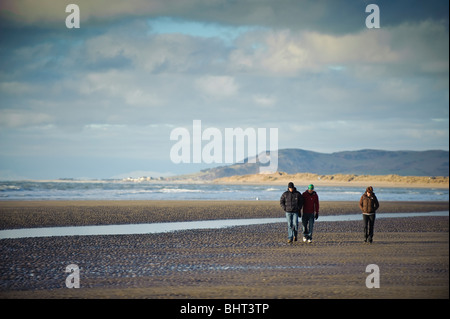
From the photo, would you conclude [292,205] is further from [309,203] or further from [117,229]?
[117,229]

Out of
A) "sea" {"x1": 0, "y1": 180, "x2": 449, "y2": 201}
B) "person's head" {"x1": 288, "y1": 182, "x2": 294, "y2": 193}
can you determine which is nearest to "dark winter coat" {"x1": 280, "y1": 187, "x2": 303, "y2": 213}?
"person's head" {"x1": 288, "y1": 182, "x2": 294, "y2": 193}

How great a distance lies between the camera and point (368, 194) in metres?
18.9

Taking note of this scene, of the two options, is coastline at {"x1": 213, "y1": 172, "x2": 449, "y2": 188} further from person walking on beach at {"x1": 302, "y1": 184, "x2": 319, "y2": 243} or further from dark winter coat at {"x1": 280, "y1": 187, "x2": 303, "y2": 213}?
dark winter coat at {"x1": 280, "y1": 187, "x2": 303, "y2": 213}

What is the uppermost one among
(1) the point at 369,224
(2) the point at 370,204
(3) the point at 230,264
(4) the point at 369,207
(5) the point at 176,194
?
(2) the point at 370,204

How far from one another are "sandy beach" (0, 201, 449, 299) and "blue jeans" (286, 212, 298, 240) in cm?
41

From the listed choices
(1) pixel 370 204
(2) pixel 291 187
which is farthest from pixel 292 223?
(1) pixel 370 204

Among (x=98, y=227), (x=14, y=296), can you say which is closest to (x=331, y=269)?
(x=14, y=296)

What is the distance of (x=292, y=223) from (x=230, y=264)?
5479 millimetres

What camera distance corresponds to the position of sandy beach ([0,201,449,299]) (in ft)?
34.3

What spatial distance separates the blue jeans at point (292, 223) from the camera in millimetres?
18812

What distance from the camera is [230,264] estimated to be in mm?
14125

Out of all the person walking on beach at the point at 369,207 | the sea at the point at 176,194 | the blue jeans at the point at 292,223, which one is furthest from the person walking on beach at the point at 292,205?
the sea at the point at 176,194

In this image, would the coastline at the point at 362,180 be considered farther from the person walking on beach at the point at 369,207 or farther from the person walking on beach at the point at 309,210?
the person walking on beach at the point at 309,210
